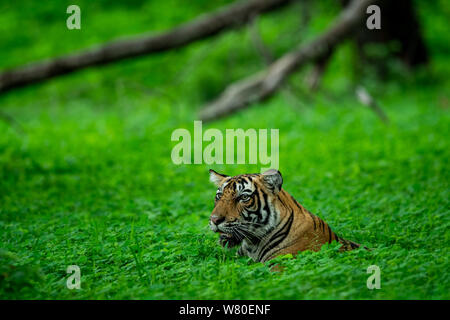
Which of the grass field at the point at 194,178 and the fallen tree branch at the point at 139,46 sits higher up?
the fallen tree branch at the point at 139,46

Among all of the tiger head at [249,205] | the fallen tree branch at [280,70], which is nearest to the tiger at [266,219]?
the tiger head at [249,205]

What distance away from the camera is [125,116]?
13.1 meters

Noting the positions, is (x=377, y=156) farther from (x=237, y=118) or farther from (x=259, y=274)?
(x=259, y=274)

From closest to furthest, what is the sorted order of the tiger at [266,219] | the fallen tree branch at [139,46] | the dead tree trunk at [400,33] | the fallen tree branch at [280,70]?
the tiger at [266,219] → the fallen tree branch at [139,46] → the fallen tree branch at [280,70] → the dead tree trunk at [400,33]

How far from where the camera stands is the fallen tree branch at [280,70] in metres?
11.5

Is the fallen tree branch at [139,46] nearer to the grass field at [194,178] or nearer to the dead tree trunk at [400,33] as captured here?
the grass field at [194,178]

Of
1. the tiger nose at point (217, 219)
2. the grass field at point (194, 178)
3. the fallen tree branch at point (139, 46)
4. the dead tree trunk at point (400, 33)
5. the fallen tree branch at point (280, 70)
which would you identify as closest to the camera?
the grass field at point (194, 178)

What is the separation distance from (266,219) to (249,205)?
7.1 inches

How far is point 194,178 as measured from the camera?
27.6 feet

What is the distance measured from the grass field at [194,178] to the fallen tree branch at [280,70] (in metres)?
0.34

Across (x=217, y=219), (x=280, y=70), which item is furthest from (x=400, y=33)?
(x=217, y=219)

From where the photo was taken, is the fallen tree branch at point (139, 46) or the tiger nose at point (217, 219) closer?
the tiger nose at point (217, 219)

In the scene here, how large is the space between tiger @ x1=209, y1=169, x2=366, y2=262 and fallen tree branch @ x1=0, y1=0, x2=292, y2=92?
6.77m

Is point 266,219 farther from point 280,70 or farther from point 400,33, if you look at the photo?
point 400,33
